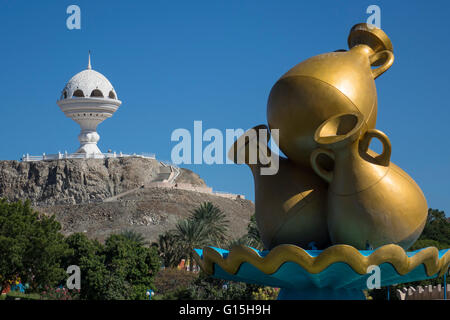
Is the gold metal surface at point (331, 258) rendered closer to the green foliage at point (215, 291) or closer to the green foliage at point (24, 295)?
the green foliage at point (215, 291)

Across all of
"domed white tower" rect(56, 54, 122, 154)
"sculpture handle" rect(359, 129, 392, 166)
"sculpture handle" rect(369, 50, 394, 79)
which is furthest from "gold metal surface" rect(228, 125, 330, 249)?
"domed white tower" rect(56, 54, 122, 154)

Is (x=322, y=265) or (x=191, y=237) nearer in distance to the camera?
(x=322, y=265)

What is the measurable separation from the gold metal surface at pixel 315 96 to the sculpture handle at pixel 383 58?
38cm

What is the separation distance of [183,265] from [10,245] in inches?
790

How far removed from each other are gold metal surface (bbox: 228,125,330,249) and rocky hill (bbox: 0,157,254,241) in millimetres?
57741

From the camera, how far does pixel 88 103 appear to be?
272ft

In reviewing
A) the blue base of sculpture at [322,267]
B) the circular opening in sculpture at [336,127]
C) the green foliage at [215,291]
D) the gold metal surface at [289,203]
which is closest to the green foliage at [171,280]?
the green foliage at [215,291]

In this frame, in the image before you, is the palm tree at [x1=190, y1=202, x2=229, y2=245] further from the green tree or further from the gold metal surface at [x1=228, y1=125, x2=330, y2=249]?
the gold metal surface at [x1=228, y1=125, x2=330, y2=249]

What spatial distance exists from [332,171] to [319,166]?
1.06 ft

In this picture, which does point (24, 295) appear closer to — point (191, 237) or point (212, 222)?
point (191, 237)

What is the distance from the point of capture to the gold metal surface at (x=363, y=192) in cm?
1614

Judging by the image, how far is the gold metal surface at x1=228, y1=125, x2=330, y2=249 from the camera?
16984 millimetres

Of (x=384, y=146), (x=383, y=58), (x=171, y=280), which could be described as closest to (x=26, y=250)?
(x=171, y=280)

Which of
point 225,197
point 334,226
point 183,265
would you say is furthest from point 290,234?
point 225,197
